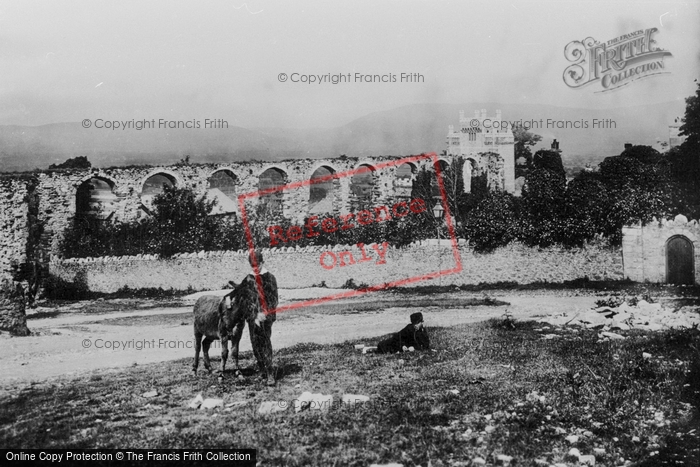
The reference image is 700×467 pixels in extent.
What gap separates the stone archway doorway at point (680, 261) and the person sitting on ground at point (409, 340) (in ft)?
17.1

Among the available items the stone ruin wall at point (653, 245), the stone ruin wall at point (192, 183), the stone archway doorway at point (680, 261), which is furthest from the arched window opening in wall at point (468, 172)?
the stone archway doorway at point (680, 261)

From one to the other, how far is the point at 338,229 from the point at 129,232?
6.50 meters

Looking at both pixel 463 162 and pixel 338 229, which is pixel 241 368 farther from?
pixel 463 162

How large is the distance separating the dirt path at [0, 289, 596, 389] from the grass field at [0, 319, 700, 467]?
0.69 m

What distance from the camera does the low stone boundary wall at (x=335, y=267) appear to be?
13.0m

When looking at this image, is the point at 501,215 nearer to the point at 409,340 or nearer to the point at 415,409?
the point at 409,340

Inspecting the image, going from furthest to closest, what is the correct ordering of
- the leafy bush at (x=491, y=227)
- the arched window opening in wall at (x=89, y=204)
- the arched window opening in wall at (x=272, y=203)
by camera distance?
the arched window opening in wall at (x=89, y=204), the arched window opening in wall at (x=272, y=203), the leafy bush at (x=491, y=227)

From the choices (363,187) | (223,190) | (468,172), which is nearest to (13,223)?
(223,190)

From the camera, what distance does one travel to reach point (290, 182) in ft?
68.2

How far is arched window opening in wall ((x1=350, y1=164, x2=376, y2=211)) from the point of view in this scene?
1941 cm

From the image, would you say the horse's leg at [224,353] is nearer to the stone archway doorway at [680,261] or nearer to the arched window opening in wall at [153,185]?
the stone archway doorway at [680,261]

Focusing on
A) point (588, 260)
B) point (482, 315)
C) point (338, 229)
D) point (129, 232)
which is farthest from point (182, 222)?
point (588, 260)

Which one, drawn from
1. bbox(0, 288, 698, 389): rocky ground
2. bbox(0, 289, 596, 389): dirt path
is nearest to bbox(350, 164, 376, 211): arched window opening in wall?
bbox(0, 288, 698, 389): rocky ground

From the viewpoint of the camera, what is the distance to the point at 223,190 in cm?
2006
